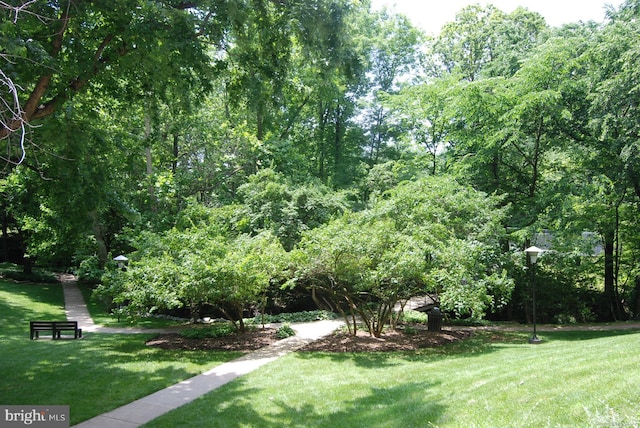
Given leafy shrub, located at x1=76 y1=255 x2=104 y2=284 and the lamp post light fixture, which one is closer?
the lamp post light fixture

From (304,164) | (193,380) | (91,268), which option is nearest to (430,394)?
(193,380)

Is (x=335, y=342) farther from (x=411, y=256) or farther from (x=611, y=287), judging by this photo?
(x=611, y=287)

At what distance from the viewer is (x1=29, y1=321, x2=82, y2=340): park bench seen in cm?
1198

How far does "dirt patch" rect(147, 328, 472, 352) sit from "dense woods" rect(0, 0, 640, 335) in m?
0.86

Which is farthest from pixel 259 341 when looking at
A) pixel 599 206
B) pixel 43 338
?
pixel 599 206

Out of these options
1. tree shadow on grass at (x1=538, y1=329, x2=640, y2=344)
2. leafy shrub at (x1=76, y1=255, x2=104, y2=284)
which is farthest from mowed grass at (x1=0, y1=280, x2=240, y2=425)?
tree shadow on grass at (x1=538, y1=329, x2=640, y2=344)

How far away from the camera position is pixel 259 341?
39.0 feet

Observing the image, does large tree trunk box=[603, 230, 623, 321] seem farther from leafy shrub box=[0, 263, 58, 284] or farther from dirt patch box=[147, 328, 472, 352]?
leafy shrub box=[0, 263, 58, 284]

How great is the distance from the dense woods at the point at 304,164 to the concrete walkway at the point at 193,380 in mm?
1493

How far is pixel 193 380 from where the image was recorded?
812 centimetres

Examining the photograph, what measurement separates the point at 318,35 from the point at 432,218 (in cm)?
805

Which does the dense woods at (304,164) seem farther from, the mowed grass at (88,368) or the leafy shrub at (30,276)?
the mowed grass at (88,368)

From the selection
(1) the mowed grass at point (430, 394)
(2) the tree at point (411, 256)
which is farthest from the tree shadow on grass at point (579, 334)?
(1) the mowed grass at point (430, 394)

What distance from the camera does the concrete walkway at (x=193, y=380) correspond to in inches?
239
